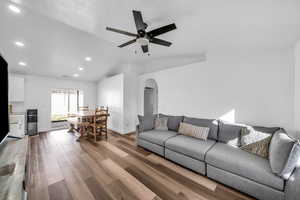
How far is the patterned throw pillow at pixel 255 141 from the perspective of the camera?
1.78m

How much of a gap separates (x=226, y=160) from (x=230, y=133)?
72 cm

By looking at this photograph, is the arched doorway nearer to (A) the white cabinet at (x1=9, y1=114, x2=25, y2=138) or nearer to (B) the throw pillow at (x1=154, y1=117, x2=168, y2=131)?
(B) the throw pillow at (x1=154, y1=117, x2=168, y2=131)

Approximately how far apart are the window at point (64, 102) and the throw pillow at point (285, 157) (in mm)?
6562

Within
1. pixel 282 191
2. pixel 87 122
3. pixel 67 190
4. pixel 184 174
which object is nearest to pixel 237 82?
pixel 282 191

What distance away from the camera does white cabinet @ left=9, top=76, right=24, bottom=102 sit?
3.72 metres

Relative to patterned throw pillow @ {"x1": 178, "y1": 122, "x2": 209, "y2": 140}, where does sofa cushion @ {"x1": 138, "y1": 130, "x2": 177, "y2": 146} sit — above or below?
below

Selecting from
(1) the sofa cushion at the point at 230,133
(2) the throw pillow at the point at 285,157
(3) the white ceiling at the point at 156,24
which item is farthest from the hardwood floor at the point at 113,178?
(3) the white ceiling at the point at 156,24

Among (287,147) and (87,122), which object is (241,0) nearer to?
(287,147)

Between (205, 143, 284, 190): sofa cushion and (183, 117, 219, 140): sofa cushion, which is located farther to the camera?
(183, 117, 219, 140): sofa cushion

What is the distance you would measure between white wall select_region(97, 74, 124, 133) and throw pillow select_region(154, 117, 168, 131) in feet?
5.49

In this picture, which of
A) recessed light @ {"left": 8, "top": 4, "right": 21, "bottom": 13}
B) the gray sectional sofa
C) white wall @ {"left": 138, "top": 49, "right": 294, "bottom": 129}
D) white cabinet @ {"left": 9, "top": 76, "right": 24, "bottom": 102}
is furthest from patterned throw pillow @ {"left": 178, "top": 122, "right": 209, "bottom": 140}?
white cabinet @ {"left": 9, "top": 76, "right": 24, "bottom": 102}

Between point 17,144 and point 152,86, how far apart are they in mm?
4568

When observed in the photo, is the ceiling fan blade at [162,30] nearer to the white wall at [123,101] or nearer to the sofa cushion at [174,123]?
the sofa cushion at [174,123]

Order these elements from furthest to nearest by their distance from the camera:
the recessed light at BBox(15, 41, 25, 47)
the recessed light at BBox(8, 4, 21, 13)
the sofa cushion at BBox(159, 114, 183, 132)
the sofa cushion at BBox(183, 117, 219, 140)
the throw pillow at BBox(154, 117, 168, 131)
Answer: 1. the throw pillow at BBox(154, 117, 168, 131)
2. the sofa cushion at BBox(159, 114, 183, 132)
3. the recessed light at BBox(15, 41, 25, 47)
4. the sofa cushion at BBox(183, 117, 219, 140)
5. the recessed light at BBox(8, 4, 21, 13)
